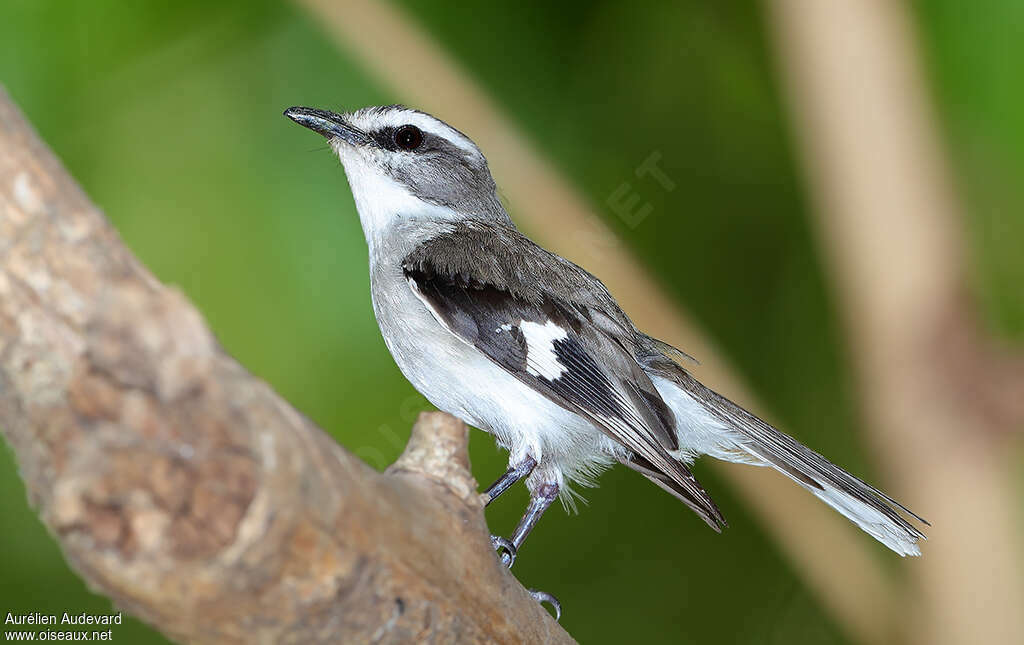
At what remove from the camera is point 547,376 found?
2.46m

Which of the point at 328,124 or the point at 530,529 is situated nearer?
the point at 530,529

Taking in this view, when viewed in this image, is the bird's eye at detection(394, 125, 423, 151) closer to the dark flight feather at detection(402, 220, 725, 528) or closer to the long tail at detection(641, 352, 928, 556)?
the dark flight feather at detection(402, 220, 725, 528)

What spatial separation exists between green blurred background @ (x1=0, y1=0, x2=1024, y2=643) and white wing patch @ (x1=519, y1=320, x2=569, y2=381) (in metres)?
0.91

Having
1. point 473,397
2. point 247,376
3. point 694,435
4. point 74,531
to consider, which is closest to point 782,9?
point 694,435

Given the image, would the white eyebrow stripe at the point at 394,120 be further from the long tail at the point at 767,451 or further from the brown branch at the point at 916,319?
the brown branch at the point at 916,319

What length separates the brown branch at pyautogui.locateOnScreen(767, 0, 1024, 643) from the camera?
269 centimetres

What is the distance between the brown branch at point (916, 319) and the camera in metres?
2.69

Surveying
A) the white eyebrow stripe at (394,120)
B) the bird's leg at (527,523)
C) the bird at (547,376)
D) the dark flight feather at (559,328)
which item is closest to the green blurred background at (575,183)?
the white eyebrow stripe at (394,120)

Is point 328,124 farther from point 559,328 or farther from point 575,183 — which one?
point 575,183

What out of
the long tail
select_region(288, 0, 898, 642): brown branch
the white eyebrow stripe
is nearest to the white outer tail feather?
the long tail

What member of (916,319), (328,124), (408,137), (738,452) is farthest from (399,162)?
(916,319)

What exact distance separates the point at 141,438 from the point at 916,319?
7.16ft

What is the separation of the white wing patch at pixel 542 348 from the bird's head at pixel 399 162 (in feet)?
2.19

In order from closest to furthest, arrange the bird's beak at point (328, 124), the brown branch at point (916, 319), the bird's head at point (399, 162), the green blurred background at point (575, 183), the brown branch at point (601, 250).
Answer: the brown branch at point (916, 319) < the bird's beak at point (328, 124) < the bird's head at point (399, 162) < the brown branch at point (601, 250) < the green blurred background at point (575, 183)
